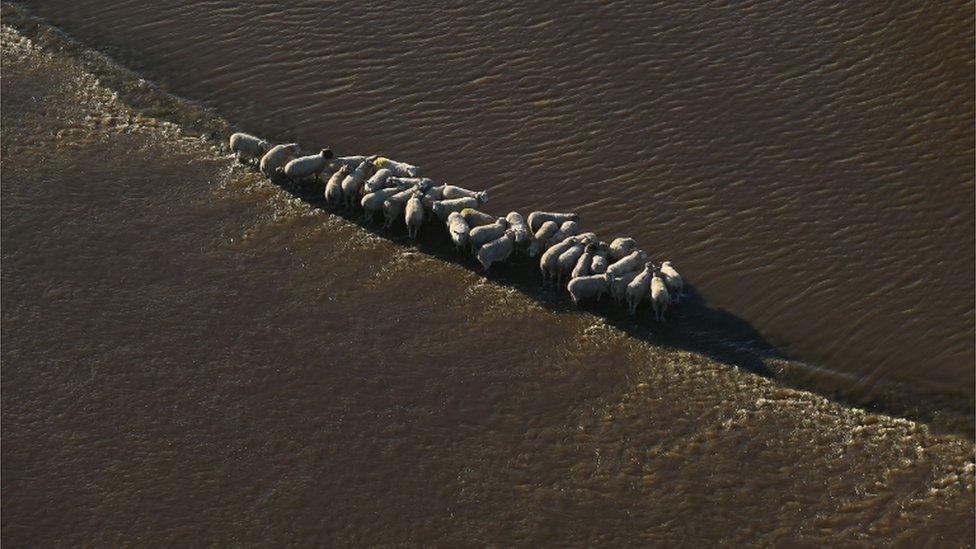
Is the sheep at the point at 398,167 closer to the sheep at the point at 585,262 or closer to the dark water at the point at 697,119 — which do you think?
the dark water at the point at 697,119

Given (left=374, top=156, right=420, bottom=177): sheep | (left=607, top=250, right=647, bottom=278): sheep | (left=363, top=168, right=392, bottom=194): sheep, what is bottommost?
(left=607, top=250, right=647, bottom=278): sheep

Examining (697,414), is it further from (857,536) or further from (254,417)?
(254,417)

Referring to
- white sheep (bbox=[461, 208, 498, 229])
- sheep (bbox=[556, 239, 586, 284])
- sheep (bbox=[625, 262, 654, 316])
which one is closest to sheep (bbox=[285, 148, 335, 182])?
white sheep (bbox=[461, 208, 498, 229])

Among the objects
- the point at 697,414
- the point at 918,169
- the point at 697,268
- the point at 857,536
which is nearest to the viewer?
the point at 857,536

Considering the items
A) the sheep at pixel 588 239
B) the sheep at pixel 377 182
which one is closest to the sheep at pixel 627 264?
the sheep at pixel 588 239

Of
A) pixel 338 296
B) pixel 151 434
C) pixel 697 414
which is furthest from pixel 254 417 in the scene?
pixel 697 414

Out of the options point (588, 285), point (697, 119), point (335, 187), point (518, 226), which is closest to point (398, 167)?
point (335, 187)

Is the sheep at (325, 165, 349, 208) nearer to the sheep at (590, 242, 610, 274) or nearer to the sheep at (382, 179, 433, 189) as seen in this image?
the sheep at (382, 179, 433, 189)
